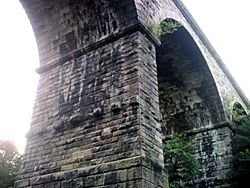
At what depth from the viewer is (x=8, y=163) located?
15.0 m

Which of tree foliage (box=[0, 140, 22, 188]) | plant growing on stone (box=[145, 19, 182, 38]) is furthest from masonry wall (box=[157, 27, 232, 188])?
tree foliage (box=[0, 140, 22, 188])

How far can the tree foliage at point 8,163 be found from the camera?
13391 mm

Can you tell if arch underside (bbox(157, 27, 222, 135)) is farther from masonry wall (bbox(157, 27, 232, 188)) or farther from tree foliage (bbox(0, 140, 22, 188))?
tree foliage (bbox(0, 140, 22, 188))

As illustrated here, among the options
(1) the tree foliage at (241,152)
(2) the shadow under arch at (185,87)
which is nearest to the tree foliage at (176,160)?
(1) the tree foliage at (241,152)

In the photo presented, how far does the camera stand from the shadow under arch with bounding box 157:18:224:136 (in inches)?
338

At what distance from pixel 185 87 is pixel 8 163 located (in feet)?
31.7

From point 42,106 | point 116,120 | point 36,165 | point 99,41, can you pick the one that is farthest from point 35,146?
point 99,41

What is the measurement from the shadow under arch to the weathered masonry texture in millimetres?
935

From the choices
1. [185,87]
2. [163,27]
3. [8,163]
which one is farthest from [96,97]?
[8,163]

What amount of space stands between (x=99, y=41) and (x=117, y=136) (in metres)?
1.92

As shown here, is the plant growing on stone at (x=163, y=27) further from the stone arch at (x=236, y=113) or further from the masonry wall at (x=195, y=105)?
the stone arch at (x=236, y=113)

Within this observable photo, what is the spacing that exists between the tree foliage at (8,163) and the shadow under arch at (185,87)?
247 inches

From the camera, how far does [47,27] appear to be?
6.50 metres

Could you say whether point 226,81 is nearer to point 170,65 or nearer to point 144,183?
point 170,65
